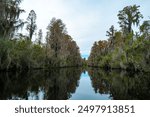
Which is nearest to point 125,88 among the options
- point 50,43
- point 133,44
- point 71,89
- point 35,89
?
point 71,89

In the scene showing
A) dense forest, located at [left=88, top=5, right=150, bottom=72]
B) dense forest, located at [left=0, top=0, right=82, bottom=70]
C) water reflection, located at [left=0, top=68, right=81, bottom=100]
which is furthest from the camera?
dense forest, located at [left=88, top=5, right=150, bottom=72]

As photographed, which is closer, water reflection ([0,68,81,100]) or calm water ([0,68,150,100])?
water reflection ([0,68,81,100])

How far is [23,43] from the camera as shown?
38.8 m

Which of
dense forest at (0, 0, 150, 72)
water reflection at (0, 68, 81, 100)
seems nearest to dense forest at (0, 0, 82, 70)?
dense forest at (0, 0, 150, 72)

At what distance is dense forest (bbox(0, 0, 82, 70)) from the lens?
28.6 m

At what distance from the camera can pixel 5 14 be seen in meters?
28.6

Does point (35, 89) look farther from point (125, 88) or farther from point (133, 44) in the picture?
point (133, 44)

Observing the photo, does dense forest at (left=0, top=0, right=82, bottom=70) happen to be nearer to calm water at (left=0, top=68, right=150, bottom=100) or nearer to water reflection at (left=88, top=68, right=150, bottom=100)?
calm water at (left=0, top=68, right=150, bottom=100)

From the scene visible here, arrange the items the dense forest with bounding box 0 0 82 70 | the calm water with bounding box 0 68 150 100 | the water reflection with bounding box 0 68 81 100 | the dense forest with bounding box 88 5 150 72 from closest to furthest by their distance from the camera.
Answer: the water reflection with bounding box 0 68 81 100, the calm water with bounding box 0 68 150 100, the dense forest with bounding box 0 0 82 70, the dense forest with bounding box 88 5 150 72

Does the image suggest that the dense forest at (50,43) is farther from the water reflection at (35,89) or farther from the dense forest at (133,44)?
the water reflection at (35,89)

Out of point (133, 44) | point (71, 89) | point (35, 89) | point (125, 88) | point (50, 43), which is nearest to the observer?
point (35, 89)

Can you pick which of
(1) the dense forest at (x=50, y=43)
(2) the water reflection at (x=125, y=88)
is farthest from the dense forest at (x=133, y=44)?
(2) the water reflection at (x=125, y=88)

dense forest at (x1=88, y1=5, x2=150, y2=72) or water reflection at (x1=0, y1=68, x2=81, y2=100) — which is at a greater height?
dense forest at (x1=88, y1=5, x2=150, y2=72)

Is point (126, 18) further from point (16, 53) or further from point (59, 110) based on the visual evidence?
point (59, 110)
